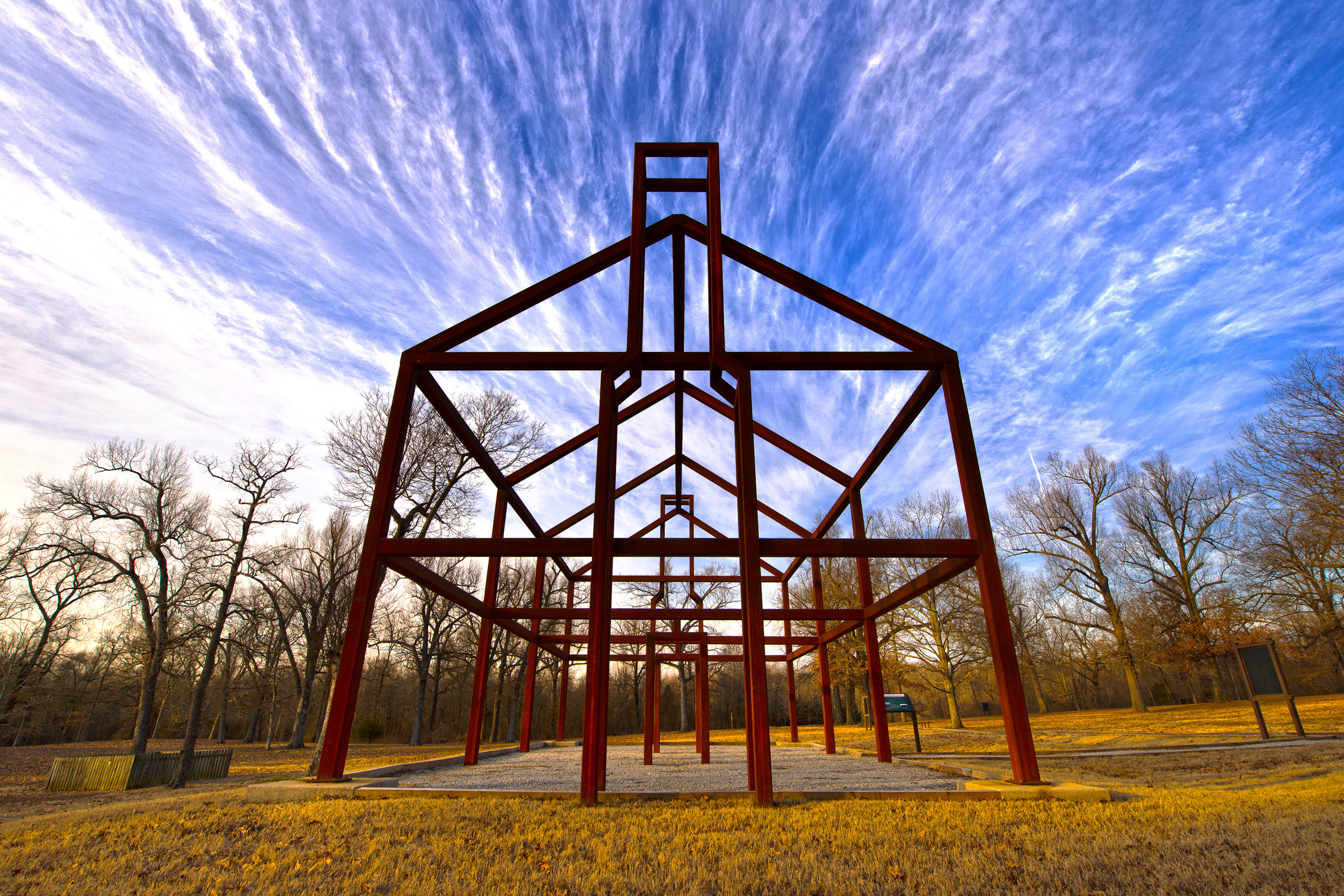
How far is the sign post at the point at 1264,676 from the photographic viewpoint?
13.2 metres

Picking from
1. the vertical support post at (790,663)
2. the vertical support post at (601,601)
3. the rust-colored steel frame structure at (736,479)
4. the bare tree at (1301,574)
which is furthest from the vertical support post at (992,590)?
the bare tree at (1301,574)

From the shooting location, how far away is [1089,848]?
14.9 feet

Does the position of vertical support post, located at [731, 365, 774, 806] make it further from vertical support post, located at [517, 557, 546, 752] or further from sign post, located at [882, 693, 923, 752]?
sign post, located at [882, 693, 923, 752]

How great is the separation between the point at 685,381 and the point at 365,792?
8999 millimetres

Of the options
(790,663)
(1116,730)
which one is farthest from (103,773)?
(1116,730)

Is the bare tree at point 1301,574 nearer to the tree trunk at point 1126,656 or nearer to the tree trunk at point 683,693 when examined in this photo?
the tree trunk at point 1126,656

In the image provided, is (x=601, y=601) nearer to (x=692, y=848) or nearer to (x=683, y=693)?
(x=692, y=848)

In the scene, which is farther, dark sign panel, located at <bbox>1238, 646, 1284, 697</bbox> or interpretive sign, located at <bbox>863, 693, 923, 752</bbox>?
interpretive sign, located at <bbox>863, 693, 923, 752</bbox>

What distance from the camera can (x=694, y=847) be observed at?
15.2 ft

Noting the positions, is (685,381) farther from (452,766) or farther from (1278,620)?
(1278,620)

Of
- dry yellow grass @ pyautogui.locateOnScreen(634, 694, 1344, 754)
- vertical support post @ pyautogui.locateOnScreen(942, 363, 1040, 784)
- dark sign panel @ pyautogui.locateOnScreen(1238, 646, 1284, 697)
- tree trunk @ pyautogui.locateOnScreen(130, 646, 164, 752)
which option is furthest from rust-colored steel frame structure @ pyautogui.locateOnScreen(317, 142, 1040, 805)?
tree trunk @ pyautogui.locateOnScreen(130, 646, 164, 752)

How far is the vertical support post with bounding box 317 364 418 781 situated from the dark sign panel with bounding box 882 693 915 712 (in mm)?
12730

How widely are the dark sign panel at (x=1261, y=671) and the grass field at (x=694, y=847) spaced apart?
27.6 ft

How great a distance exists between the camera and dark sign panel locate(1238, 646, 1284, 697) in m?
13.2
